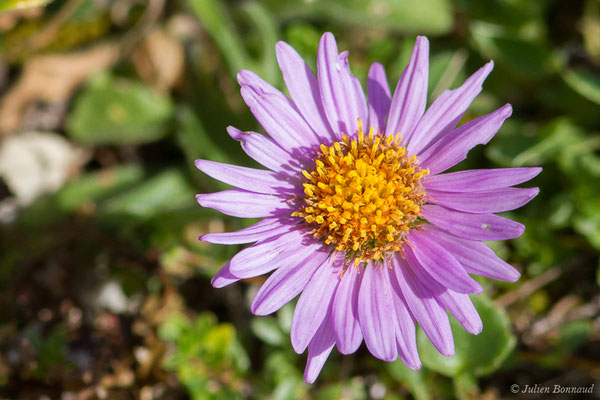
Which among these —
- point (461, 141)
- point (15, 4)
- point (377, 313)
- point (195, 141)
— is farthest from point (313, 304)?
point (15, 4)

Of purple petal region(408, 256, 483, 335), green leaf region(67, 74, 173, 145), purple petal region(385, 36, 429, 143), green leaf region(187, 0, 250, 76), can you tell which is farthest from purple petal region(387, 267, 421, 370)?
green leaf region(67, 74, 173, 145)

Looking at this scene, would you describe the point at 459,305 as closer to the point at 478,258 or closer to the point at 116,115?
the point at 478,258

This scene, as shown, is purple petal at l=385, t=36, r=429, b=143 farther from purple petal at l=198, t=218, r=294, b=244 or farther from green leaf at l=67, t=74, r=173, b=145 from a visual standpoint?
green leaf at l=67, t=74, r=173, b=145

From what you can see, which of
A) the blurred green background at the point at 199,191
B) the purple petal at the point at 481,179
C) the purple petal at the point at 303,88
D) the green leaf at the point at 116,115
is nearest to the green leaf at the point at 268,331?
the blurred green background at the point at 199,191

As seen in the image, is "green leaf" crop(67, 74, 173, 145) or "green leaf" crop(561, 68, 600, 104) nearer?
"green leaf" crop(561, 68, 600, 104)

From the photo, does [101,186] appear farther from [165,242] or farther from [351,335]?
[351,335]

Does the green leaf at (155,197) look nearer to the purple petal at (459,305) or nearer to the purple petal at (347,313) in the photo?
the purple petal at (347,313)
